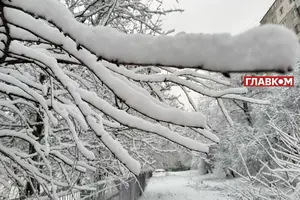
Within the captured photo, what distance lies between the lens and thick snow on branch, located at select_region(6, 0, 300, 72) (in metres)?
0.49

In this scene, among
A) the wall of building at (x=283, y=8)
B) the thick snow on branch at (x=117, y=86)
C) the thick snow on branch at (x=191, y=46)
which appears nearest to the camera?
the thick snow on branch at (x=191, y=46)

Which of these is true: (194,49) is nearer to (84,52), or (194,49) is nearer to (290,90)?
(84,52)

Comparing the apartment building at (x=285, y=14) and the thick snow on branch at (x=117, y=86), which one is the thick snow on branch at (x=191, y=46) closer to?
the thick snow on branch at (x=117, y=86)

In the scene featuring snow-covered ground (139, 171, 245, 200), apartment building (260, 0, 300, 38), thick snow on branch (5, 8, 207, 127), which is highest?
apartment building (260, 0, 300, 38)

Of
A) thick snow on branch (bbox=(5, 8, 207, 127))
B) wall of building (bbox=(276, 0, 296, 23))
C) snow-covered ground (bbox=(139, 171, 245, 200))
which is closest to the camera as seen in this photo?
thick snow on branch (bbox=(5, 8, 207, 127))

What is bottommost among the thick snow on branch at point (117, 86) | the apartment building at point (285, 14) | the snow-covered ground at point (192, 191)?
the snow-covered ground at point (192, 191)

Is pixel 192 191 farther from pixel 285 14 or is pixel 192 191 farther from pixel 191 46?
pixel 285 14

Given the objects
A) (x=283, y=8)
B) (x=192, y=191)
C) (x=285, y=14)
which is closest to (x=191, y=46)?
(x=192, y=191)

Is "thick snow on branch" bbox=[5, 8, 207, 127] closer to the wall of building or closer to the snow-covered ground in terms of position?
the snow-covered ground

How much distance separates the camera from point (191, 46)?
1.90 ft

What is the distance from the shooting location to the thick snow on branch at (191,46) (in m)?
0.49

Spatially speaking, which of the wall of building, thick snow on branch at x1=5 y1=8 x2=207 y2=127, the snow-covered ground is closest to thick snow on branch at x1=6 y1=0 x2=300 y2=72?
thick snow on branch at x1=5 y1=8 x2=207 y2=127

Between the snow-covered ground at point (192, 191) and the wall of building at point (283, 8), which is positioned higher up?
the wall of building at point (283, 8)

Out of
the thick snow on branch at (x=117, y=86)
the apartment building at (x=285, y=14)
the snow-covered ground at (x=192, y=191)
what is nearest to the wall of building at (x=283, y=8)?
the apartment building at (x=285, y=14)
